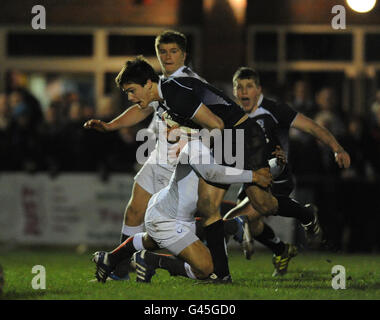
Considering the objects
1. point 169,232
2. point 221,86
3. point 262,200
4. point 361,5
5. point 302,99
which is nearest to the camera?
point 169,232

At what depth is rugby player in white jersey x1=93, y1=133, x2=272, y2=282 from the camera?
322 inches

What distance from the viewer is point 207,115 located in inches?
315

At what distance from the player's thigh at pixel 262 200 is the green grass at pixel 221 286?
0.64 meters

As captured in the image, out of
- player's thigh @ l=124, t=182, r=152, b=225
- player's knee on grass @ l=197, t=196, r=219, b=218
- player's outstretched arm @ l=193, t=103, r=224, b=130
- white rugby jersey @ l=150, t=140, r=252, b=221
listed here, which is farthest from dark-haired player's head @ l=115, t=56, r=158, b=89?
player's thigh @ l=124, t=182, r=152, b=225

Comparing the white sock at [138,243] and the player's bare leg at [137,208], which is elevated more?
the player's bare leg at [137,208]

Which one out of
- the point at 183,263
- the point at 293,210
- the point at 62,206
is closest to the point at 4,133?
the point at 62,206

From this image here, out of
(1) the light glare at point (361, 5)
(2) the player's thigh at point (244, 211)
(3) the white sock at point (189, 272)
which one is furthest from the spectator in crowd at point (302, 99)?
(3) the white sock at point (189, 272)

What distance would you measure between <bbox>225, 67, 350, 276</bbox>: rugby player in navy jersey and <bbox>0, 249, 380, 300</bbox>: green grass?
0.29 meters

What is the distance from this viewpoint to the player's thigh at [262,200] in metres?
8.48

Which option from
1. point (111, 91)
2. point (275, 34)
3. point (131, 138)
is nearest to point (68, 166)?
point (131, 138)

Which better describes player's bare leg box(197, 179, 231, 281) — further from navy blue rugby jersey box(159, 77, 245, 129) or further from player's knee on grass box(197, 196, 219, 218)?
navy blue rugby jersey box(159, 77, 245, 129)

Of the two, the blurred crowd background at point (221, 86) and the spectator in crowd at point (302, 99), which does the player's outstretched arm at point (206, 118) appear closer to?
the blurred crowd background at point (221, 86)

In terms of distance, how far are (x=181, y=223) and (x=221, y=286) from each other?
24.0 inches

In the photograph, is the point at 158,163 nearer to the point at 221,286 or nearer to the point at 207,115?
the point at 207,115
